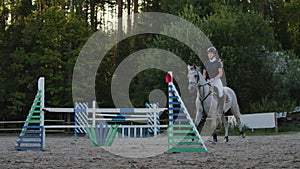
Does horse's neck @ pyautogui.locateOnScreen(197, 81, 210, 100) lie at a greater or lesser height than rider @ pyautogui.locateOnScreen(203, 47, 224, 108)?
lesser

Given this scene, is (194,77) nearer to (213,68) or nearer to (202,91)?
(202,91)

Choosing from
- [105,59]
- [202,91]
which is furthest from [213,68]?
[105,59]

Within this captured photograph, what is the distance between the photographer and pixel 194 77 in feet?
42.8

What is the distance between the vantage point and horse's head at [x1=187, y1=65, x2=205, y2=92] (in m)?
12.9

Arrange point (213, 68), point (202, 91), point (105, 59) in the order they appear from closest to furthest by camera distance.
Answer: point (202, 91)
point (213, 68)
point (105, 59)

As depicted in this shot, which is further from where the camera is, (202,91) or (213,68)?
(213,68)

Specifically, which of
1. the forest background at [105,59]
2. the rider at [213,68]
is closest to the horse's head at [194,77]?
the rider at [213,68]

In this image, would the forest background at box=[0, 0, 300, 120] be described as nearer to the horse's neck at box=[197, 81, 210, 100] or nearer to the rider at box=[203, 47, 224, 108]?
the rider at box=[203, 47, 224, 108]

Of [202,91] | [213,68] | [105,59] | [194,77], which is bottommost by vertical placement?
[202,91]

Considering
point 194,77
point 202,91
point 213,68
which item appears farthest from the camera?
point 213,68

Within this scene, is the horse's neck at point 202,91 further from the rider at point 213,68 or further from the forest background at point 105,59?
the forest background at point 105,59

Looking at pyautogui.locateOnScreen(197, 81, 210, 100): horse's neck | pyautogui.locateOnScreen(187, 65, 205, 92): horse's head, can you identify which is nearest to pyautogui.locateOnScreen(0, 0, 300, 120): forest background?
pyautogui.locateOnScreen(197, 81, 210, 100): horse's neck

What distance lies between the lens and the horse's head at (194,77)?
12.9 meters

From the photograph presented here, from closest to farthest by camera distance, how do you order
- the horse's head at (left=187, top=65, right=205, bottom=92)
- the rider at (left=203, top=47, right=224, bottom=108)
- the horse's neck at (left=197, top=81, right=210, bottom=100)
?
the horse's head at (left=187, top=65, right=205, bottom=92) < the horse's neck at (left=197, top=81, right=210, bottom=100) < the rider at (left=203, top=47, right=224, bottom=108)
